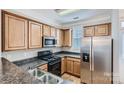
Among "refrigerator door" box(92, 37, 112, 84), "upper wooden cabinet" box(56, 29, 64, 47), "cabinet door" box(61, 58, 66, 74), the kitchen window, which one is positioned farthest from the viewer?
the kitchen window

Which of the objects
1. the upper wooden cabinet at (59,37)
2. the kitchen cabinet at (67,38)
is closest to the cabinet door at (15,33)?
the upper wooden cabinet at (59,37)

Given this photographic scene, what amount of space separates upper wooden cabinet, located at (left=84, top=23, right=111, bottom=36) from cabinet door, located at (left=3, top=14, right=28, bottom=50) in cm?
154

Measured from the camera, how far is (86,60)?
205 centimetres

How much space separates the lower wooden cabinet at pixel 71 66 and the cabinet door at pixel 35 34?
0.97 m

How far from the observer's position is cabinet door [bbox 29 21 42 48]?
1.77m

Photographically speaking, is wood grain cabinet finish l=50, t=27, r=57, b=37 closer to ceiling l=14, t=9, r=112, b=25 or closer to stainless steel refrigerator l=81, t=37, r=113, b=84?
ceiling l=14, t=9, r=112, b=25

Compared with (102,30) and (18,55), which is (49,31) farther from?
(102,30)

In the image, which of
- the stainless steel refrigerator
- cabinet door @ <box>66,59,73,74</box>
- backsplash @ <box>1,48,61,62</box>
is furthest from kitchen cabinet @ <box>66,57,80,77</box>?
backsplash @ <box>1,48,61,62</box>

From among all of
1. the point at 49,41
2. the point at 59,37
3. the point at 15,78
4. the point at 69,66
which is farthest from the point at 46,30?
the point at 15,78

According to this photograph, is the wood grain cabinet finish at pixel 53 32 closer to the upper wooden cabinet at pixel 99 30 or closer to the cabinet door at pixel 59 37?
the cabinet door at pixel 59 37

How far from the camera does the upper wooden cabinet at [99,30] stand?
212 cm
